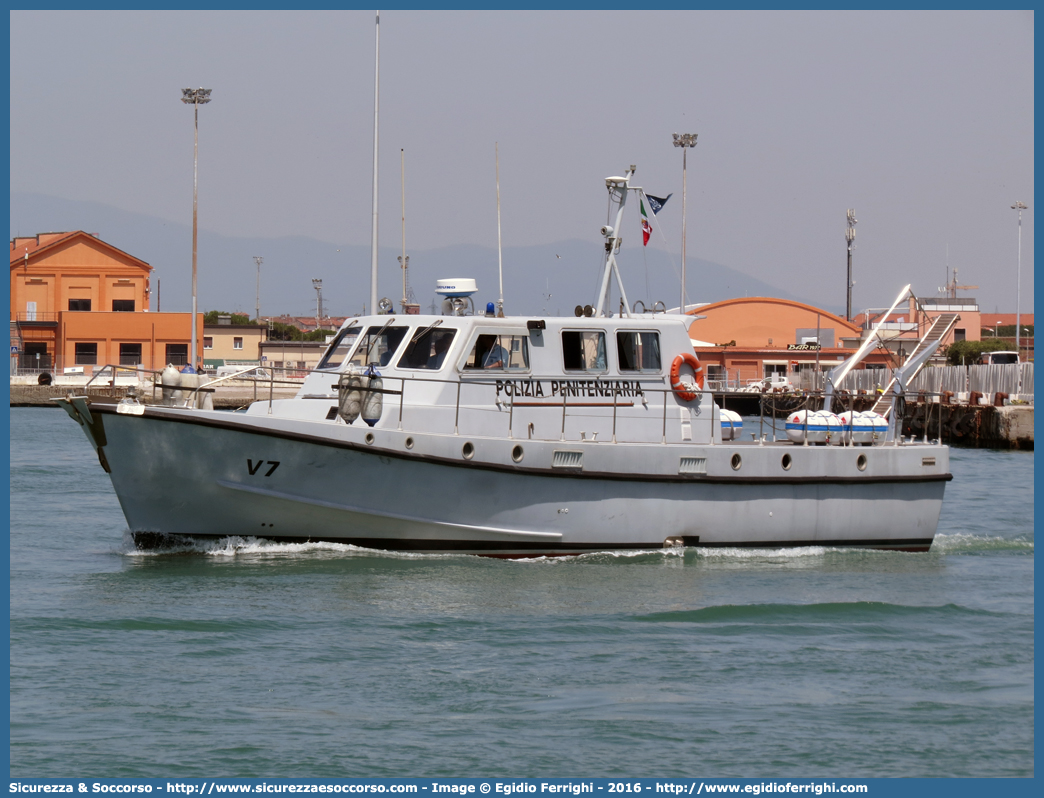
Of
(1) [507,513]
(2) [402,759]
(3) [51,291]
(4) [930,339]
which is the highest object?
(3) [51,291]

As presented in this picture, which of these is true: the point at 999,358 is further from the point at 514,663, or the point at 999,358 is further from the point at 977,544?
the point at 514,663

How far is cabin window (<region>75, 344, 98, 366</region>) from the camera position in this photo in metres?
59.2

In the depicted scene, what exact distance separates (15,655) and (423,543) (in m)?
4.65

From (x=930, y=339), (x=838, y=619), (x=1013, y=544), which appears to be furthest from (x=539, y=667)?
(x=930, y=339)

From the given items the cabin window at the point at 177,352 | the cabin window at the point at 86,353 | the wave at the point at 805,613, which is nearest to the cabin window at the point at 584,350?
the wave at the point at 805,613

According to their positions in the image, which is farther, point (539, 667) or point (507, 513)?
point (507, 513)

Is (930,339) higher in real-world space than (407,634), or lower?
higher

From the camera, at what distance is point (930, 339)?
17.6m

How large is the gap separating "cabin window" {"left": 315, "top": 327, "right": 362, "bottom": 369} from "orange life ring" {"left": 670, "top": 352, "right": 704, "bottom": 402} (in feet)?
12.5

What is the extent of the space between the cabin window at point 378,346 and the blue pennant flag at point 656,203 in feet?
14.2

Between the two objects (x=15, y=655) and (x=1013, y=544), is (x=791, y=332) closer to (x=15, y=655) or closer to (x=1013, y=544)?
(x=1013, y=544)

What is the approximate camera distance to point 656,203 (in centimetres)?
1625

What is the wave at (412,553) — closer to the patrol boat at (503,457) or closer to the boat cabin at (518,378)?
the patrol boat at (503,457)

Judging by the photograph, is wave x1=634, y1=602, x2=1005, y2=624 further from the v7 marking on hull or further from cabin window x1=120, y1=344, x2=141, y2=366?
cabin window x1=120, y1=344, x2=141, y2=366
